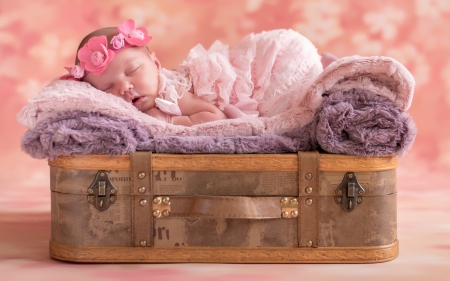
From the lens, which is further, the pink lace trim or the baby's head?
the pink lace trim

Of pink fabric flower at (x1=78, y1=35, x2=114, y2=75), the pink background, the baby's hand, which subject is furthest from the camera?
the pink background

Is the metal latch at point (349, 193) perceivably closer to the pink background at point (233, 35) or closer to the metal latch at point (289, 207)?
the metal latch at point (289, 207)

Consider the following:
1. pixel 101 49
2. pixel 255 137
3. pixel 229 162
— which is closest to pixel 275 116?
pixel 255 137

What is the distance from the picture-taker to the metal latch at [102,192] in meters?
2.40

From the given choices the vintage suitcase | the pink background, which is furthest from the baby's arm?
A: the pink background

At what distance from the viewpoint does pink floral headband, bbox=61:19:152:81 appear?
267 centimetres

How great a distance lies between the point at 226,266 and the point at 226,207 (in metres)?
0.21

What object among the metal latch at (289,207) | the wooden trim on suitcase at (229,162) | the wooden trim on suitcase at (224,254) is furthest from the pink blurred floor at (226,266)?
the wooden trim on suitcase at (229,162)

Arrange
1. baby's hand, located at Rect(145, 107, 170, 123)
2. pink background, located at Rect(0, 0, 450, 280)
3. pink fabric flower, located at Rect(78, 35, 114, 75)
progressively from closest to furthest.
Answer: pink fabric flower, located at Rect(78, 35, 114, 75), baby's hand, located at Rect(145, 107, 170, 123), pink background, located at Rect(0, 0, 450, 280)

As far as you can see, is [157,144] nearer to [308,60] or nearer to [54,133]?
[54,133]

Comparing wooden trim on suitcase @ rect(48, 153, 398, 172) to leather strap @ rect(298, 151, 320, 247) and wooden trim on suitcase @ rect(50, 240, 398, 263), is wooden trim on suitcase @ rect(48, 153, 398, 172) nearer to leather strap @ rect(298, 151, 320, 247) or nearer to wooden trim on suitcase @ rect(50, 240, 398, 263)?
leather strap @ rect(298, 151, 320, 247)

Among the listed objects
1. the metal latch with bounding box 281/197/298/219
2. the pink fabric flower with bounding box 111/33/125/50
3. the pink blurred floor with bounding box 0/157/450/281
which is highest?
the pink fabric flower with bounding box 111/33/125/50

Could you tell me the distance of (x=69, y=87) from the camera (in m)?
2.54

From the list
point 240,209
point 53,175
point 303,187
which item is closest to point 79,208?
point 53,175
